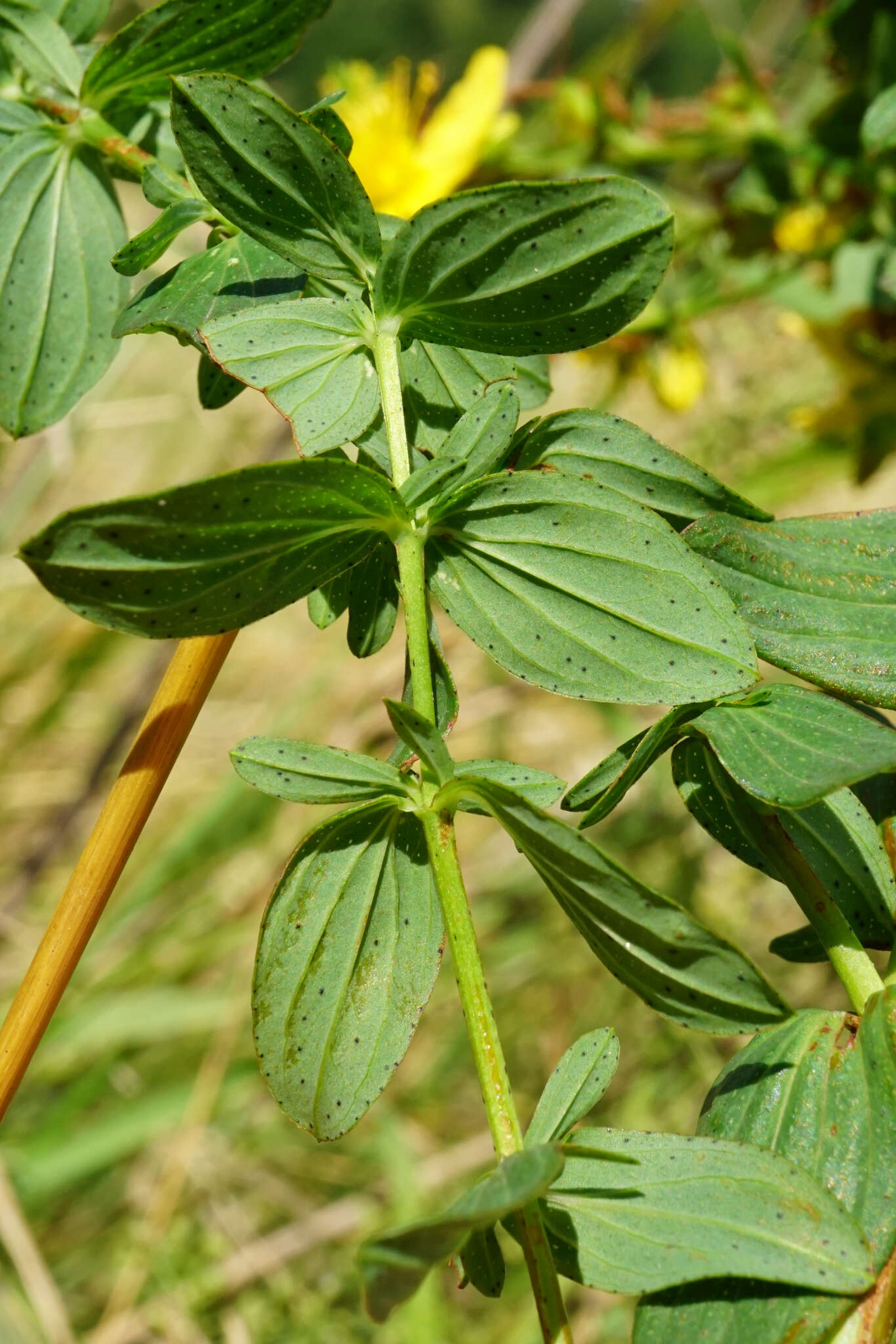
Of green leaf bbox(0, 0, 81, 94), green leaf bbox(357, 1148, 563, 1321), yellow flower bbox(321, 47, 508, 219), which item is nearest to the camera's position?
green leaf bbox(357, 1148, 563, 1321)

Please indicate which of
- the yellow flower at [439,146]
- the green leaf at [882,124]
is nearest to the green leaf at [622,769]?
the green leaf at [882,124]

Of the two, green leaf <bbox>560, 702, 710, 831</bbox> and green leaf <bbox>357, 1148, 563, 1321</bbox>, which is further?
green leaf <bbox>560, 702, 710, 831</bbox>

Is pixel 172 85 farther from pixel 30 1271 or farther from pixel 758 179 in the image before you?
pixel 30 1271

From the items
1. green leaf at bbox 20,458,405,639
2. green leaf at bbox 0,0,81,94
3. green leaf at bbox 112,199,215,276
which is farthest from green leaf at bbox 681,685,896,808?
green leaf at bbox 0,0,81,94

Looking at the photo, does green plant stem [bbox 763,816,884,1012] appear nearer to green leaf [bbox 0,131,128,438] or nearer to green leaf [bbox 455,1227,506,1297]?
green leaf [bbox 455,1227,506,1297]

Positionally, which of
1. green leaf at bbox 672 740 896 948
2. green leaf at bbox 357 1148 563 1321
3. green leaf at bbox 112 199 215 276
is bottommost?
green leaf at bbox 357 1148 563 1321

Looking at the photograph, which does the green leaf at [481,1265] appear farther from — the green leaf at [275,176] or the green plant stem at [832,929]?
the green leaf at [275,176]
